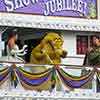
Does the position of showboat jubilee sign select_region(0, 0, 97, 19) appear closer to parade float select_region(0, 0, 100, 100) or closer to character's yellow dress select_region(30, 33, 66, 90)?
parade float select_region(0, 0, 100, 100)

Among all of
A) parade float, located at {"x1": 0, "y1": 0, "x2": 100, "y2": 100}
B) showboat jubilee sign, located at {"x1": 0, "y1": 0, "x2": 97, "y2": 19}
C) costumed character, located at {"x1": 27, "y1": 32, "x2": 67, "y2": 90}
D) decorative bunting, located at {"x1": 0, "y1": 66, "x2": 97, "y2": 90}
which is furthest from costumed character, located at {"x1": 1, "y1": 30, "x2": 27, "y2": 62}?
showboat jubilee sign, located at {"x1": 0, "y1": 0, "x2": 97, "y2": 19}

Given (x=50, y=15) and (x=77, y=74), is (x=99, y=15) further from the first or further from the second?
(x=77, y=74)

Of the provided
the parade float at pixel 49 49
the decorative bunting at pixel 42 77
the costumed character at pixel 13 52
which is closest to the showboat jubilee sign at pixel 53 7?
the parade float at pixel 49 49

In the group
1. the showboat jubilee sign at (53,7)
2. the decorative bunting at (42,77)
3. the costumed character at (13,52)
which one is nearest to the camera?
the decorative bunting at (42,77)

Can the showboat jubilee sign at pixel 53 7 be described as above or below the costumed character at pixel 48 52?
above

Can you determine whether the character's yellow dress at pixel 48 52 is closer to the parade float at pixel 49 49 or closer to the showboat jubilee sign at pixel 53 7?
the parade float at pixel 49 49

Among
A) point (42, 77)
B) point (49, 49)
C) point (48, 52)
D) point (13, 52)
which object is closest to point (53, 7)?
point (49, 49)

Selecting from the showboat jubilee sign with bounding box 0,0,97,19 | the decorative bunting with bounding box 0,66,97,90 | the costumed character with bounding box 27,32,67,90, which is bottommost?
the decorative bunting with bounding box 0,66,97,90

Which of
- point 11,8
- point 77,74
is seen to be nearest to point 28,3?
point 11,8

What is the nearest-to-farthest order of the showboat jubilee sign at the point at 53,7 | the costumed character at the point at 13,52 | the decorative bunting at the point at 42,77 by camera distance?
the decorative bunting at the point at 42,77 < the costumed character at the point at 13,52 < the showboat jubilee sign at the point at 53,7

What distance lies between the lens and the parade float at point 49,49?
16.5 m

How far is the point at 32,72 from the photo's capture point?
54.6 ft

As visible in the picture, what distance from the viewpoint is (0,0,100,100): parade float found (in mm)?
16469

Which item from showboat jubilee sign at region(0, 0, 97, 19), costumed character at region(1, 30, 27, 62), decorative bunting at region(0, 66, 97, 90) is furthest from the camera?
showboat jubilee sign at region(0, 0, 97, 19)
